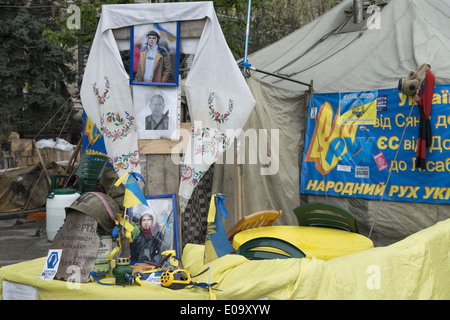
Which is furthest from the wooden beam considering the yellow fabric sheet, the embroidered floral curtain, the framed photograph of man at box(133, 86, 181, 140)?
the yellow fabric sheet

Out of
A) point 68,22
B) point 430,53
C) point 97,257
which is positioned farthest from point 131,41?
point 68,22

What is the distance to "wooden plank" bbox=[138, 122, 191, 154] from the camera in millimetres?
4293

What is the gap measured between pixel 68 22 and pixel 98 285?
7065mm

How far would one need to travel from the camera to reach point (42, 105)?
14508mm

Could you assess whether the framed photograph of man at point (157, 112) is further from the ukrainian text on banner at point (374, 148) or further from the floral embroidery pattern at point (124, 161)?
the ukrainian text on banner at point (374, 148)

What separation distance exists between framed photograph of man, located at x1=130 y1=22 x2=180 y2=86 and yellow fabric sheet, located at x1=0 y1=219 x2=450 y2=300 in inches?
64.1

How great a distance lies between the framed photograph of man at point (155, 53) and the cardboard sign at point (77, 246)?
1314 millimetres

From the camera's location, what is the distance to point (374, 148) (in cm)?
606

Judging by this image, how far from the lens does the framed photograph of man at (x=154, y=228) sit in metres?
4.07

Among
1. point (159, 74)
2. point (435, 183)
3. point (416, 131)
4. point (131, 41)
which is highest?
point (131, 41)

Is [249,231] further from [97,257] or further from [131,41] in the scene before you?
[131,41]

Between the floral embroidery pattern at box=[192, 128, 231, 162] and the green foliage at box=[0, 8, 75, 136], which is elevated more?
the green foliage at box=[0, 8, 75, 136]

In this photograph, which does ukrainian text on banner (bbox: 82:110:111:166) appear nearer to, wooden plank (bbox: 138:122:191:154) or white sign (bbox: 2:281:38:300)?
wooden plank (bbox: 138:122:191:154)

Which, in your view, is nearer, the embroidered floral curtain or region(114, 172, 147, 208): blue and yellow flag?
region(114, 172, 147, 208): blue and yellow flag
